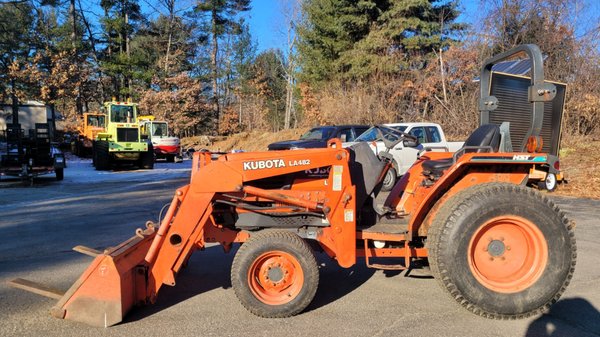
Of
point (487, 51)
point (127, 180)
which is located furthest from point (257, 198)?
point (487, 51)

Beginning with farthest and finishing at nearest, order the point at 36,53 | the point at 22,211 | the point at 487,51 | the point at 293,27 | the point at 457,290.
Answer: the point at 293,27
the point at 36,53
the point at 487,51
the point at 22,211
the point at 457,290

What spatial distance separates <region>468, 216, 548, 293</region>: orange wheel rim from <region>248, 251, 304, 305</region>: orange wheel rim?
5.04ft

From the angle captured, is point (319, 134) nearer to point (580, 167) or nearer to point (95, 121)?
point (580, 167)

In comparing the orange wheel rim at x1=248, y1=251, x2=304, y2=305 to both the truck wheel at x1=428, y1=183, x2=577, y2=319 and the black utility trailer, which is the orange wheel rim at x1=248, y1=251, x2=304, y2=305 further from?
the black utility trailer

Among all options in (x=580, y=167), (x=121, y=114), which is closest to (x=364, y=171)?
(x=580, y=167)

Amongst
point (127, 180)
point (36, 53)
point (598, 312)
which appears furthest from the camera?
point (36, 53)

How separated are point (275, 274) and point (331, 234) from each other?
62 cm

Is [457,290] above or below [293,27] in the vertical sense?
below

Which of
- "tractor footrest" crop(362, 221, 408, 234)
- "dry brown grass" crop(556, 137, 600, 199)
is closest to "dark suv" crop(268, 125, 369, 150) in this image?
"dry brown grass" crop(556, 137, 600, 199)

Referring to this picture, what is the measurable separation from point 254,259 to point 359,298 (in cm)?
123

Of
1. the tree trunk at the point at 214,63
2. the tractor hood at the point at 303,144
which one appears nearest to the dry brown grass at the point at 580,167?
the tractor hood at the point at 303,144

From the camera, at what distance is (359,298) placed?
4.29 metres

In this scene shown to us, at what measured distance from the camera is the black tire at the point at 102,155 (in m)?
19.2

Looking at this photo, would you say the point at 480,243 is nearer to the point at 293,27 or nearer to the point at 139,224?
the point at 139,224
